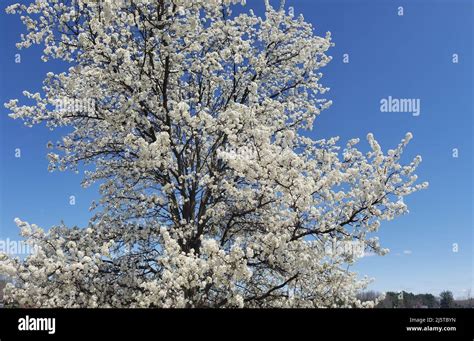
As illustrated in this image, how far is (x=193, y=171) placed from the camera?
15273 millimetres

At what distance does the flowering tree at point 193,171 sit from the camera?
40.3ft

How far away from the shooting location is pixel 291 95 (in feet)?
61.0

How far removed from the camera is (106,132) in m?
17.3

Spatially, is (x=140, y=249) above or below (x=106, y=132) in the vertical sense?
below

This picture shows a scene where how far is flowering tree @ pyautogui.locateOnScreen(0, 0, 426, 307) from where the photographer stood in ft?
40.3
